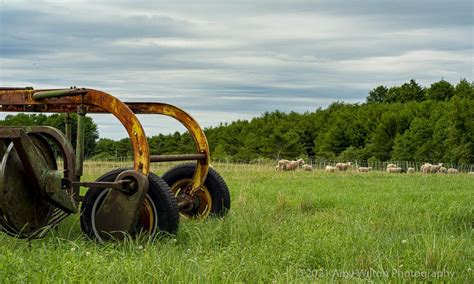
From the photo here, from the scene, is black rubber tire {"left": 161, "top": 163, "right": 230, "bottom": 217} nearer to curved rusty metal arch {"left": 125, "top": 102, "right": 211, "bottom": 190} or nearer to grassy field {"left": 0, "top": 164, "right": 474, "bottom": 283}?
curved rusty metal arch {"left": 125, "top": 102, "right": 211, "bottom": 190}

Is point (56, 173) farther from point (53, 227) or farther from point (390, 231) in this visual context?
point (390, 231)

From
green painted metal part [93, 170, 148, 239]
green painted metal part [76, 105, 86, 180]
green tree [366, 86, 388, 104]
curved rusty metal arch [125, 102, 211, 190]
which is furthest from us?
green tree [366, 86, 388, 104]

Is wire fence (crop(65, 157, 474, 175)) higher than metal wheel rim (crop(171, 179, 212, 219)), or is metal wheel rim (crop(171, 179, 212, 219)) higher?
metal wheel rim (crop(171, 179, 212, 219))

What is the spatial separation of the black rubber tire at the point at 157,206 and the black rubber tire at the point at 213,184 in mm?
1699

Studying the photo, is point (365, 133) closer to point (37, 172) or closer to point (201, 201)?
point (201, 201)

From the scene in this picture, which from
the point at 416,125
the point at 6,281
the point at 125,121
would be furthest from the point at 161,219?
the point at 416,125

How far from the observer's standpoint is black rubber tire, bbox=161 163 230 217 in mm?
8477

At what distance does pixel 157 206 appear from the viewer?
675cm

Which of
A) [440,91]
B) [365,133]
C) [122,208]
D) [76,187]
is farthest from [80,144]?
[440,91]

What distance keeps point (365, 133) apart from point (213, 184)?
75.5 m

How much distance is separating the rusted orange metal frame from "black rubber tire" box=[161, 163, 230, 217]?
0.25m

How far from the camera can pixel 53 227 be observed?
22.5 ft

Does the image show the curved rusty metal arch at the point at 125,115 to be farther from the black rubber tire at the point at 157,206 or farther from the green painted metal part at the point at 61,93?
the black rubber tire at the point at 157,206

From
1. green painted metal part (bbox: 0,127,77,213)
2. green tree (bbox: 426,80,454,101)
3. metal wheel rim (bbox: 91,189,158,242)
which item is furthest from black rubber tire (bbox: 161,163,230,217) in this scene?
green tree (bbox: 426,80,454,101)
